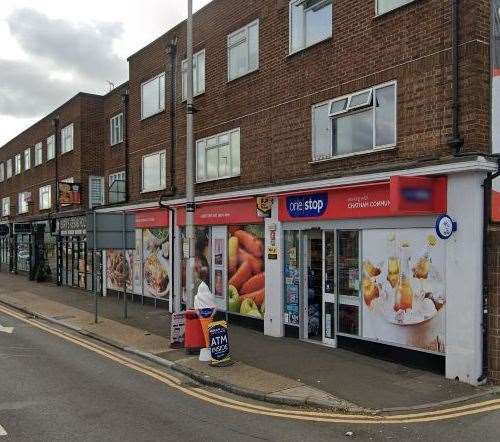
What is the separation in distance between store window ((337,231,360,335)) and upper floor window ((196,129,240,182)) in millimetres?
4385

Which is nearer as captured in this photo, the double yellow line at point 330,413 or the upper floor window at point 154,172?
the double yellow line at point 330,413

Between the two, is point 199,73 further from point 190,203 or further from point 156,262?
point 190,203

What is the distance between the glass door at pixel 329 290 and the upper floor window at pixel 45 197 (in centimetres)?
2182

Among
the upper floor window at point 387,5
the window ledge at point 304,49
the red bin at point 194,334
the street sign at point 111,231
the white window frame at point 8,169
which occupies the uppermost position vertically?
the upper floor window at point 387,5

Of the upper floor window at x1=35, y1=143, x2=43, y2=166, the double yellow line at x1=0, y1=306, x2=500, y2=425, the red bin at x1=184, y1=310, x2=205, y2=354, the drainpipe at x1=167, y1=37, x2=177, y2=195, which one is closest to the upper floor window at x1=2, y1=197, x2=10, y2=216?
the upper floor window at x1=35, y1=143, x2=43, y2=166

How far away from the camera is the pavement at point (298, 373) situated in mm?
8000

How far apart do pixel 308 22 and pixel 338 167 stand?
3461 millimetres

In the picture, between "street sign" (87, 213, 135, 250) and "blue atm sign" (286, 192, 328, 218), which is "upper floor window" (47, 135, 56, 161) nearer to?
"street sign" (87, 213, 135, 250)

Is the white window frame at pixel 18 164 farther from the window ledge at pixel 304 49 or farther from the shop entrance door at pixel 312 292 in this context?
the shop entrance door at pixel 312 292

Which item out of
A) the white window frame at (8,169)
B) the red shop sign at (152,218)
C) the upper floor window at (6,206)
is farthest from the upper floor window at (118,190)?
the upper floor window at (6,206)

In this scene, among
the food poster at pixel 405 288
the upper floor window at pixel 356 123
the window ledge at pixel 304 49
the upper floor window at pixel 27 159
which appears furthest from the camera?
the upper floor window at pixel 27 159

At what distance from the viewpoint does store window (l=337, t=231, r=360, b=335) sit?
1106cm

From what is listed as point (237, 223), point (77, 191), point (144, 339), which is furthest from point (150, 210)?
point (77, 191)

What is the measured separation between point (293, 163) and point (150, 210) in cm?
723
